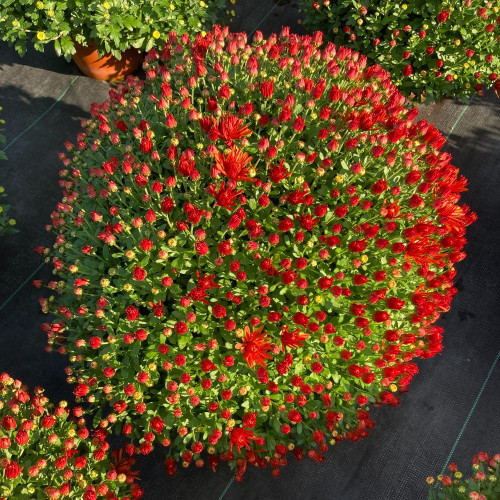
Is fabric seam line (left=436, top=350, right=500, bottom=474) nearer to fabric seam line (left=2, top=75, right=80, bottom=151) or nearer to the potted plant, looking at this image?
the potted plant

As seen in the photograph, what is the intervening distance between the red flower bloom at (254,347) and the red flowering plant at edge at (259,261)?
0.01 meters

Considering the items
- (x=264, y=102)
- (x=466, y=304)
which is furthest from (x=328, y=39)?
(x=466, y=304)

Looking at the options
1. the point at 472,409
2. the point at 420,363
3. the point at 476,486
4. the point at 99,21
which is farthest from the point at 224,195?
the point at 472,409

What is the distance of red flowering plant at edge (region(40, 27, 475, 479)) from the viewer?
245 cm

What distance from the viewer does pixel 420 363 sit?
4137 mm

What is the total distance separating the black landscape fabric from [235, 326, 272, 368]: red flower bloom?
1982mm

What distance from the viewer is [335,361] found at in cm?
273

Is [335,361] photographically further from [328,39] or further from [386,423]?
[328,39]

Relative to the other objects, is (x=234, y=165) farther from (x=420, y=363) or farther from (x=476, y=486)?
(x=420, y=363)

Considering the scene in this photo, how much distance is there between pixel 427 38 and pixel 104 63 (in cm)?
358

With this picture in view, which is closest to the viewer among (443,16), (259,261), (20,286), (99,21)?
(259,261)

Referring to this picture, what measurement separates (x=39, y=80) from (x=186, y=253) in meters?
4.08

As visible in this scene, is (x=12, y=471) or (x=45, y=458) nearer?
(x=12, y=471)

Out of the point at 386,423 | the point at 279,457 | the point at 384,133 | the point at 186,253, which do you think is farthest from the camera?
the point at 386,423
